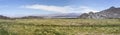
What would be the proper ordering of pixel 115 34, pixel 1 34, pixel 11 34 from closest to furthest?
pixel 1 34
pixel 11 34
pixel 115 34

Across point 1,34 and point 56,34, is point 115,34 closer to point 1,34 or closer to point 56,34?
point 56,34

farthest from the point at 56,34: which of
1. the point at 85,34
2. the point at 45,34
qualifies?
the point at 85,34

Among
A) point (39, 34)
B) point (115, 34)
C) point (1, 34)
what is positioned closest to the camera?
point (1, 34)

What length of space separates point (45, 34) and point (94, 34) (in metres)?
15.9

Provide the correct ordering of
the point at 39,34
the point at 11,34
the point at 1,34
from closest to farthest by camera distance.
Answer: the point at 1,34
the point at 11,34
the point at 39,34

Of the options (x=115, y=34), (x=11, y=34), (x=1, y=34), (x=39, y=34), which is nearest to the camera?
(x=1, y=34)

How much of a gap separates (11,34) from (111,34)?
2549cm

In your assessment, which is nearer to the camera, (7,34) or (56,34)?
(7,34)

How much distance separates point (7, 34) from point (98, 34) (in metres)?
26.3

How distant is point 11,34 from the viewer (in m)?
42.6

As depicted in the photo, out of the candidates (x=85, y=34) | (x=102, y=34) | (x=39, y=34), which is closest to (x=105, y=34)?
(x=102, y=34)

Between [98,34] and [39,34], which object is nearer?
[39,34]

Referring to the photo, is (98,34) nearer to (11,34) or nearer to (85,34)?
(85,34)

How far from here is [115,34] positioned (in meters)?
59.6
